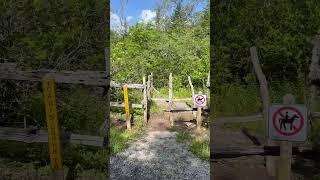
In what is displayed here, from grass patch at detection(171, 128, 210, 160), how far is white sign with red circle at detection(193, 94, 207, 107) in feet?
1.39

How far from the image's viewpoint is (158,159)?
17.8ft

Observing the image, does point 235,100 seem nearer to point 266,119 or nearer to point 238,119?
point 238,119

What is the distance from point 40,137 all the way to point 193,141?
6.42 ft

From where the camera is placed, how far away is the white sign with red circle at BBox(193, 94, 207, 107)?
5.18 metres

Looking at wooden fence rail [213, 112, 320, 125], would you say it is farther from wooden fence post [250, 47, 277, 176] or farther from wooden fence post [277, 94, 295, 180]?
wooden fence post [277, 94, 295, 180]

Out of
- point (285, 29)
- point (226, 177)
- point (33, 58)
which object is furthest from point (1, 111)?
point (285, 29)

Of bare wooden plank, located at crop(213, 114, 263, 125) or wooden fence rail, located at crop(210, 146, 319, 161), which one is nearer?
wooden fence rail, located at crop(210, 146, 319, 161)

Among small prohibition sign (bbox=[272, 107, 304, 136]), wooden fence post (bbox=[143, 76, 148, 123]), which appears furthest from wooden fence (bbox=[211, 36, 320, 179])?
wooden fence post (bbox=[143, 76, 148, 123])

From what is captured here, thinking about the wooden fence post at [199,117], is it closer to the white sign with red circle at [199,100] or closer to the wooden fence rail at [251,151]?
the white sign with red circle at [199,100]

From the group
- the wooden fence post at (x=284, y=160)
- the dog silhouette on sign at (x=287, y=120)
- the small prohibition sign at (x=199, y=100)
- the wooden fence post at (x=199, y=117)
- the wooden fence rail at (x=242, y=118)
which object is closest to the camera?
the dog silhouette on sign at (x=287, y=120)

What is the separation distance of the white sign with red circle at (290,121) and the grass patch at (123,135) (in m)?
2.34

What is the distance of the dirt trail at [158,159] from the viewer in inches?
211

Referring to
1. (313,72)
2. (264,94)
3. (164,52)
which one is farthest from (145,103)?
(313,72)

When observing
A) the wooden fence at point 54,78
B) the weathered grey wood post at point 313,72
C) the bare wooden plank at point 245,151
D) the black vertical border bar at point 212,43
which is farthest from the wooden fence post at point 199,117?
the weathered grey wood post at point 313,72
